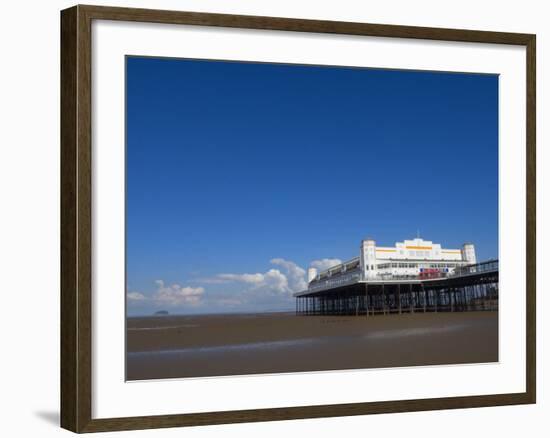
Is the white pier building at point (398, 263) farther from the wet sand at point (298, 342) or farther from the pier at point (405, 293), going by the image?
the wet sand at point (298, 342)

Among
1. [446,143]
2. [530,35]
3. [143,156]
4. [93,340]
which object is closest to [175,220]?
[143,156]

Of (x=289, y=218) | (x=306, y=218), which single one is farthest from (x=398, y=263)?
(x=289, y=218)

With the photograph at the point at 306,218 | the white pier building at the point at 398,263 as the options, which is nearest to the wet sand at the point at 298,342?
the photograph at the point at 306,218

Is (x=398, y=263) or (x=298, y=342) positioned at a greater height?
(x=398, y=263)

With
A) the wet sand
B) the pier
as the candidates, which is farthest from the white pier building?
the wet sand

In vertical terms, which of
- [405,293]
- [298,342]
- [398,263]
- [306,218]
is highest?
[306,218]

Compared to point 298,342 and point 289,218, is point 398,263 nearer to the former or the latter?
point 289,218

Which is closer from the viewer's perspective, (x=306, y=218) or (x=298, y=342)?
(x=298, y=342)

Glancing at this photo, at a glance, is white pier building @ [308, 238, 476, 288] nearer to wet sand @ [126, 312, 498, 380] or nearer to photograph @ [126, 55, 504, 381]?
photograph @ [126, 55, 504, 381]
